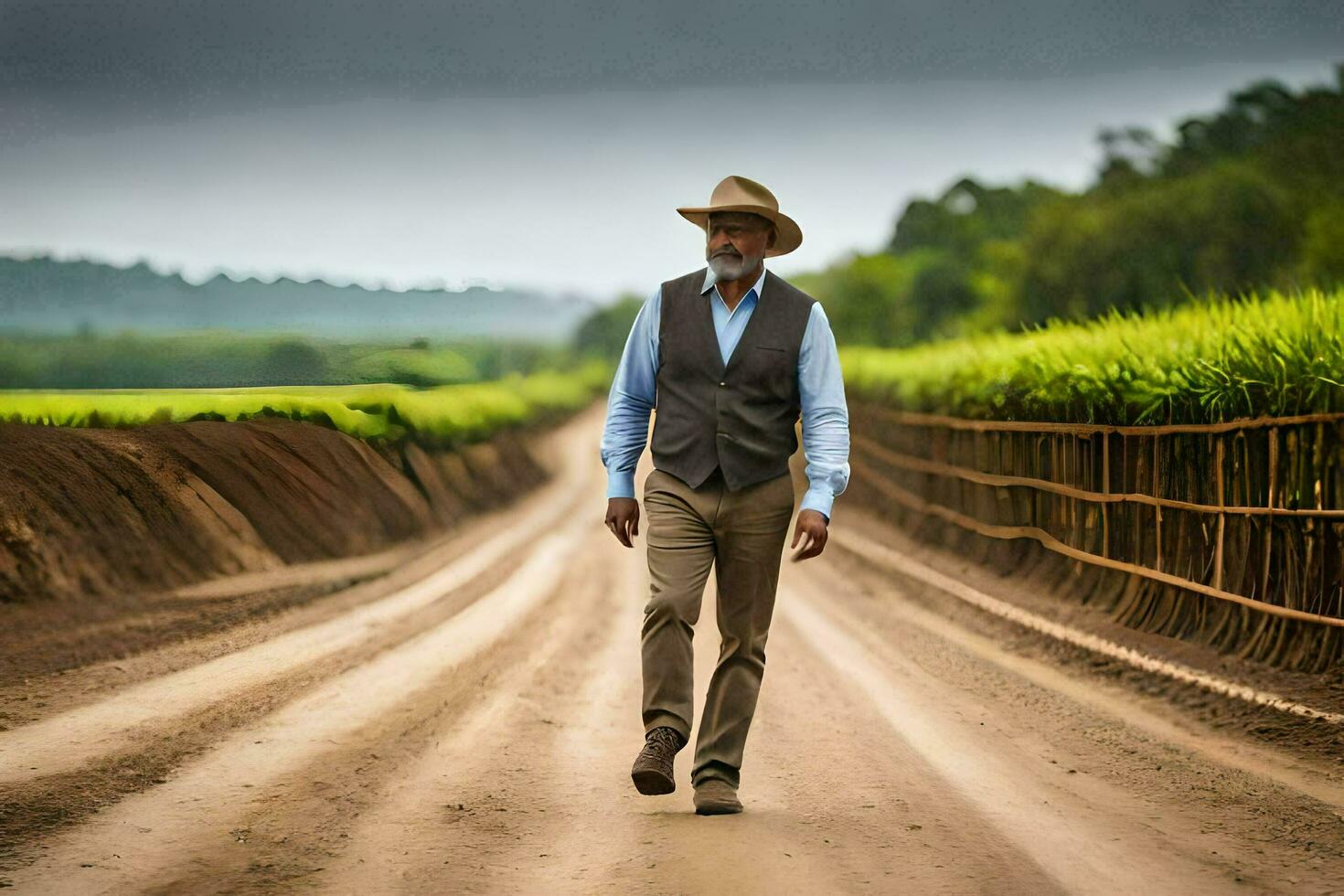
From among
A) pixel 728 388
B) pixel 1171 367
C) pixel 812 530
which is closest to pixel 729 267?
pixel 728 388

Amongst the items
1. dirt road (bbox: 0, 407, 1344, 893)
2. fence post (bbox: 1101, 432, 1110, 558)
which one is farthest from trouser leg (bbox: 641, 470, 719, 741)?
fence post (bbox: 1101, 432, 1110, 558)

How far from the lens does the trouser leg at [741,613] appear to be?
197 inches

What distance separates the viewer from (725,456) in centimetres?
490

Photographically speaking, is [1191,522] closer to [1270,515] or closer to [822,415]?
[1270,515]

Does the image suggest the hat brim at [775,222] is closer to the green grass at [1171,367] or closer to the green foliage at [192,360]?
the green grass at [1171,367]

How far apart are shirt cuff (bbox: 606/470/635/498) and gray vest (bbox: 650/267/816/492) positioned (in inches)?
6.0

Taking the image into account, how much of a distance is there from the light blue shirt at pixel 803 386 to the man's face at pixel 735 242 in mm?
55

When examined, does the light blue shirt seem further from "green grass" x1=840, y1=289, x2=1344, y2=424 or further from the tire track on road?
"green grass" x1=840, y1=289, x2=1344, y2=424

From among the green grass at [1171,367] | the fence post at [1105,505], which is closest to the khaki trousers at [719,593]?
the green grass at [1171,367]

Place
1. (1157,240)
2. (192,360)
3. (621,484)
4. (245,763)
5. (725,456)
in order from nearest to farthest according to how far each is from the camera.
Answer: (725,456) < (621,484) < (245,763) < (192,360) < (1157,240)

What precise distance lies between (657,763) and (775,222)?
197cm

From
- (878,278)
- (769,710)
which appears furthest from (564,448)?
→ (878,278)

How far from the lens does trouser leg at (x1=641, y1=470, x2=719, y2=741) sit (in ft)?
16.3

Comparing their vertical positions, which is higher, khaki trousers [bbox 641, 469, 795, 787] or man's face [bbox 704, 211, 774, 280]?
man's face [bbox 704, 211, 774, 280]
